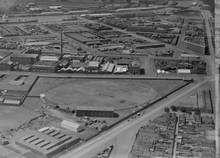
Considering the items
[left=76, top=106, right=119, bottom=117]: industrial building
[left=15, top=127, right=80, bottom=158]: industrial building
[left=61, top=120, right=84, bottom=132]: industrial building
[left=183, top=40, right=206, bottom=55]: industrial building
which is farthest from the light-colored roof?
[left=183, top=40, right=206, bottom=55]: industrial building

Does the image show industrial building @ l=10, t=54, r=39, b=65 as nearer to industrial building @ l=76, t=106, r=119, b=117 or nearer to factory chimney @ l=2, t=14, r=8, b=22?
industrial building @ l=76, t=106, r=119, b=117

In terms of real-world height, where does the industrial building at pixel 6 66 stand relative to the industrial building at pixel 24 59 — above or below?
below

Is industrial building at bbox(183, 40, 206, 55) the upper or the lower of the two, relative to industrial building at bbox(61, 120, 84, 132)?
upper

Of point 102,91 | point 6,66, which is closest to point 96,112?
point 102,91

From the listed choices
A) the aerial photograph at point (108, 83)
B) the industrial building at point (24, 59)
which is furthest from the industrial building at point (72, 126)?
the industrial building at point (24, 59)

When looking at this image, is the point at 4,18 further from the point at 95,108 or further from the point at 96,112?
the point at 96,112

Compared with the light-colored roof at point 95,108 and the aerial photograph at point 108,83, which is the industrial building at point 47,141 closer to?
the aerial photograph at point 108,83
